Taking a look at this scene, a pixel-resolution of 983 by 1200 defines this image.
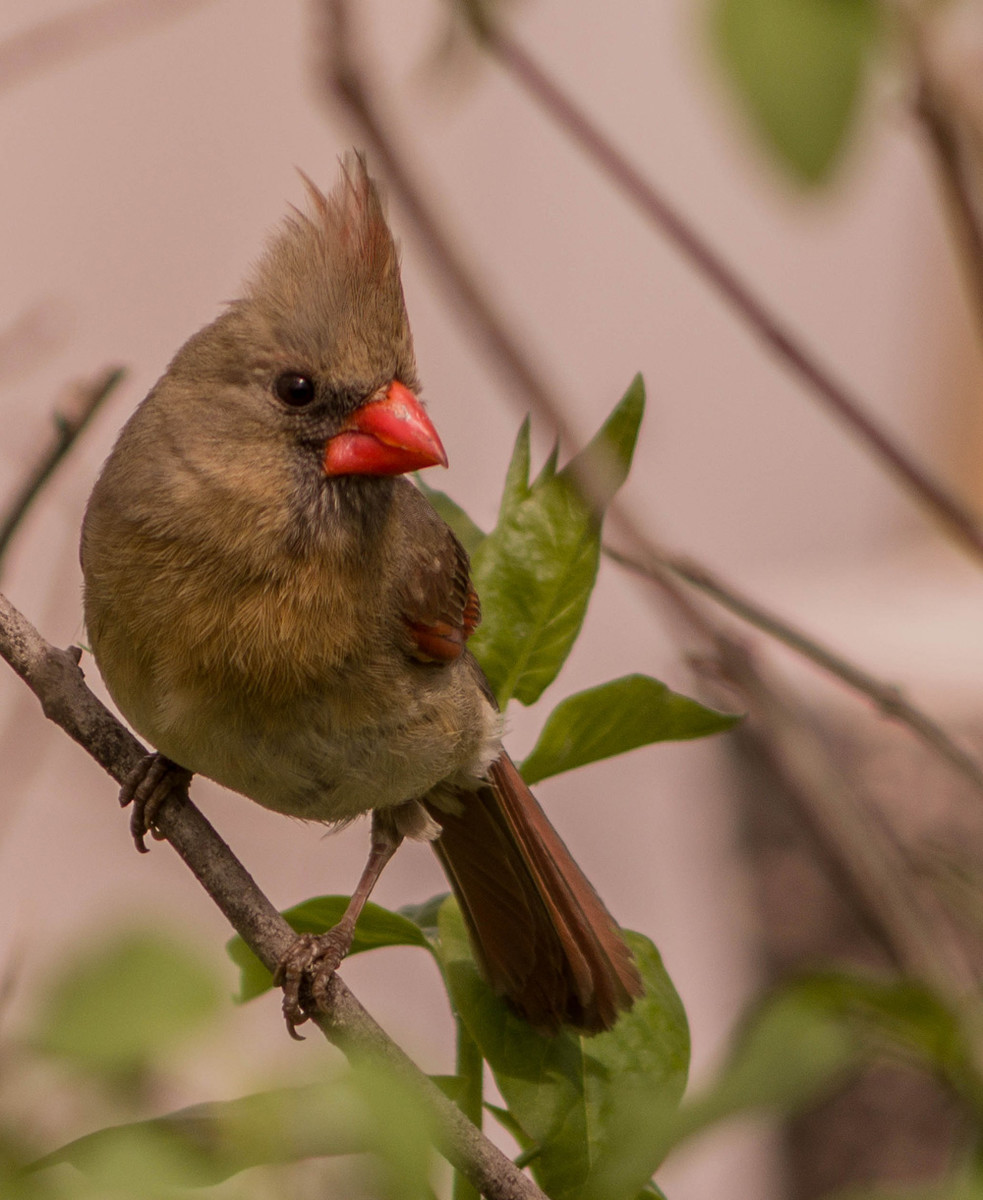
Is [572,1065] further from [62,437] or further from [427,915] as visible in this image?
[62,437]

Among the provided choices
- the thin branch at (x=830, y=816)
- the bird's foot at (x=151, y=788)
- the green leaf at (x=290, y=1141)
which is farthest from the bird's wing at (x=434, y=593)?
the green leaf at (x=290, y=1141)

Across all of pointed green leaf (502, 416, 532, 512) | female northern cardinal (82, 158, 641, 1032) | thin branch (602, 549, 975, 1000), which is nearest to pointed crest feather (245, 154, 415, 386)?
female northern cardinal (82, 158, 641, 1032)

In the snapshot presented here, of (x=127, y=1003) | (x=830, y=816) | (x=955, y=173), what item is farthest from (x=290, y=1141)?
(x=955, y=173)

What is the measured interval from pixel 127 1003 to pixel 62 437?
82cm

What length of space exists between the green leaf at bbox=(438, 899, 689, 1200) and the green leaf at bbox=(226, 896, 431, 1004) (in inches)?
1.6

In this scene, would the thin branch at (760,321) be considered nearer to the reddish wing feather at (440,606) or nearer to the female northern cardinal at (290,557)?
the female northern cardinal at (290,557)

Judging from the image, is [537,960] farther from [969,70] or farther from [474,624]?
[969,70]

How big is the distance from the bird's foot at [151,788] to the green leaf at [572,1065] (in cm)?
43

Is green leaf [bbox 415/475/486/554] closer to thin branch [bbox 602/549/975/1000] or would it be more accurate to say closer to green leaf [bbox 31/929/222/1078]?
thin branch [bbox 602/549/975/1000]

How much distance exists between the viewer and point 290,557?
1.78 m

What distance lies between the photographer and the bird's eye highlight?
1760 mm

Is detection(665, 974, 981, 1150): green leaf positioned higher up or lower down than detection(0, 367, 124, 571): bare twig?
lower down

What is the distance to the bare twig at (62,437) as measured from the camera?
1312 millimetres

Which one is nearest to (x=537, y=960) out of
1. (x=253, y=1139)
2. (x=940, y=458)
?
(x=253, y=1139)
